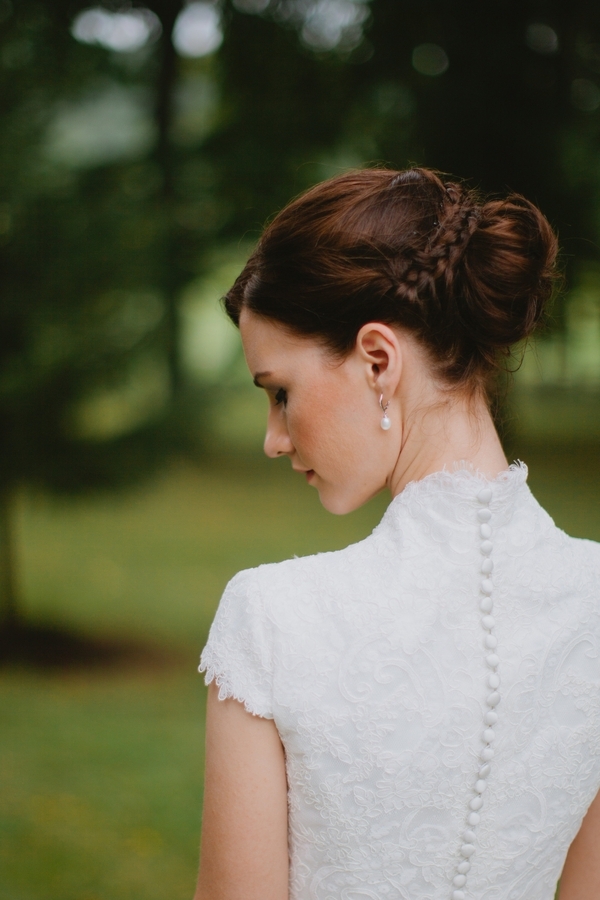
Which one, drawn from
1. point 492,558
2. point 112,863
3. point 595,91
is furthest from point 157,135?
point 492,558

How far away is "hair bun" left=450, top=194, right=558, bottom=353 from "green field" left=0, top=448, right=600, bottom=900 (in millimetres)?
2931

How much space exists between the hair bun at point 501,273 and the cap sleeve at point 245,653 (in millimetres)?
389

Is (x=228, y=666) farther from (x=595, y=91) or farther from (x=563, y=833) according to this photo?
(x=595, y=91)

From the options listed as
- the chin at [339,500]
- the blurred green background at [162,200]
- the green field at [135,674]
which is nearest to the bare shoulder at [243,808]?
the chin at [339,500]

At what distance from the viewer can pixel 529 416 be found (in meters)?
8.09

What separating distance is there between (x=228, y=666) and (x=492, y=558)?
29 centimetres

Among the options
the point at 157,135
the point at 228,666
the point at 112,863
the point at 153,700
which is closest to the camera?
the point at 228,666

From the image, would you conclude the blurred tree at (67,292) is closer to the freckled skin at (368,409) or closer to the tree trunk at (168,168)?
the tree trunk at (168,168)

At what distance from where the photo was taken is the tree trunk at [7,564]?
16.3ft

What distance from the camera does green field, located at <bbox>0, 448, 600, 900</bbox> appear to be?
137 inches

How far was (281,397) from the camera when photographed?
103cm

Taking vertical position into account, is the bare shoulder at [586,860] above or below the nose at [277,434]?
below

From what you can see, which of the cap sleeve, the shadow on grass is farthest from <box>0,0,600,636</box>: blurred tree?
the cap sleeve

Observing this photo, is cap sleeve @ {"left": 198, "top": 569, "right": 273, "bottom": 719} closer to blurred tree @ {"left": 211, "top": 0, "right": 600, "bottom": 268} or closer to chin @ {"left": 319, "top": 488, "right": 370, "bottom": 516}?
chin @ {"left": 319, "top": 488, "right": 370, "bottom": 516}
